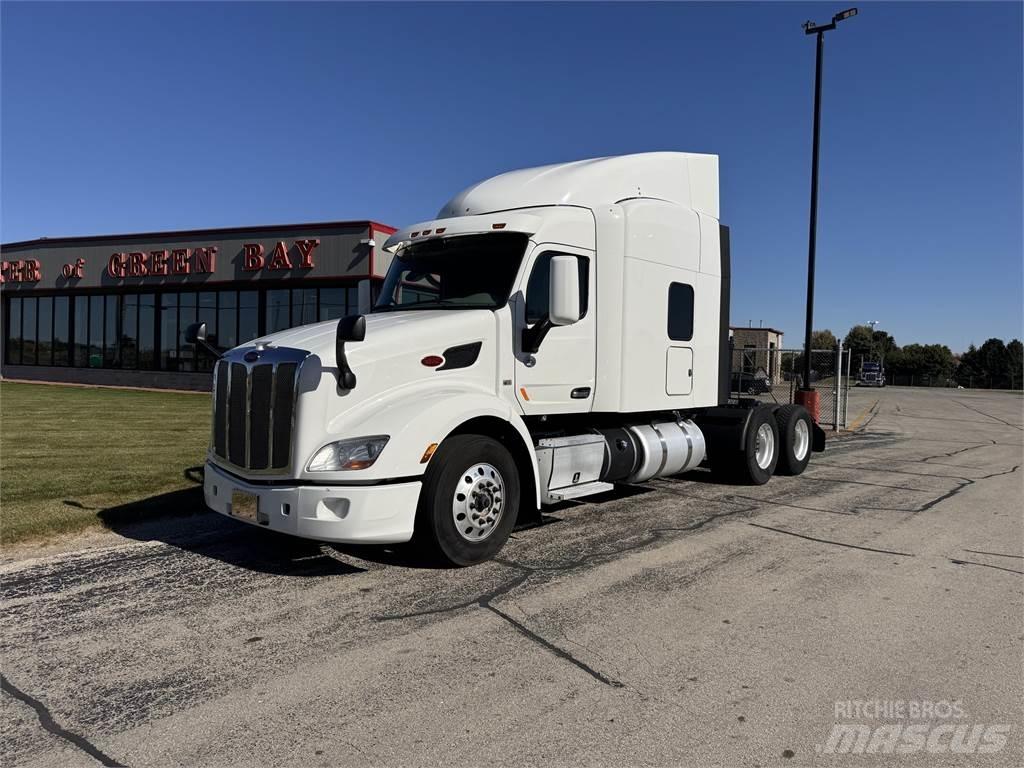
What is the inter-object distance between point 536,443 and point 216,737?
12.8 feet

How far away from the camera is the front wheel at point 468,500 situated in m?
5.16

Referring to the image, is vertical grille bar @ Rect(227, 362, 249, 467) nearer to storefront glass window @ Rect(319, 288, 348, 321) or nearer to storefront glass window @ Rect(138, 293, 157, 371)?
storefront glass window @ Rect(319, 288, 348, 321)

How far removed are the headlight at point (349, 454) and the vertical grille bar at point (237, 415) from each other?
78 cm

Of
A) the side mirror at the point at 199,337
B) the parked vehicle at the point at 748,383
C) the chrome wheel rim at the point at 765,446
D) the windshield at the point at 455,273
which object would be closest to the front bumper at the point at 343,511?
the side mirror at the point at 199,337

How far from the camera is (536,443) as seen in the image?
6.54 metres

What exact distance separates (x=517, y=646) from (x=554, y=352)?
3.06 metres

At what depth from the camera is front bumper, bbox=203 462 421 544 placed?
477 centimetres

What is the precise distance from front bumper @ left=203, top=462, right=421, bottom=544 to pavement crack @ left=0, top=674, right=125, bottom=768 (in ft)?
5.66

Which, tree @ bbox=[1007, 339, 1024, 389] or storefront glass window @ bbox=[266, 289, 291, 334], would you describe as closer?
storefront glass window @ bbox=[266, 289, 291, 334]

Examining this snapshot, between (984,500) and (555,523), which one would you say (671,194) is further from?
(984,500)

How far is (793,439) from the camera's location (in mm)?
10195

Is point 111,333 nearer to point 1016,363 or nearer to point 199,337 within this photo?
point 199,337

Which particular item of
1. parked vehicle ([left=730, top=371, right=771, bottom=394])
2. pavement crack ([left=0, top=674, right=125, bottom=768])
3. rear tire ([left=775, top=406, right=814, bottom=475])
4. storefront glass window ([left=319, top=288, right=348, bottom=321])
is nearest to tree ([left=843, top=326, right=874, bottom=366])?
storefront glass window ([left=319, top=288, right=348, bottom=321])

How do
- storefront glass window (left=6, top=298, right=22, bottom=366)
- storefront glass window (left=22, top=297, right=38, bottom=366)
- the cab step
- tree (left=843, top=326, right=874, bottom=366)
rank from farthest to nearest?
tree (left=843, top=326, right=874, bottom=366) → storefront glass window (left=6, top=298, right=22, bottom=366) → storefront glass window (left=22, top=297, right=38, bottom=366) → the cab step
